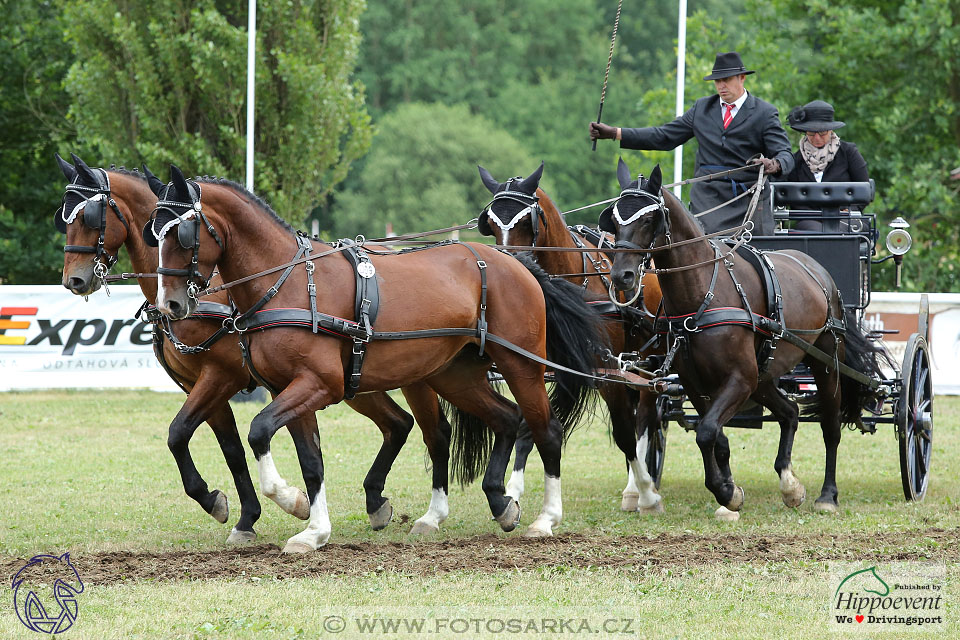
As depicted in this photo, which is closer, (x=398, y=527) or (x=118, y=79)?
(x=398, y=527)

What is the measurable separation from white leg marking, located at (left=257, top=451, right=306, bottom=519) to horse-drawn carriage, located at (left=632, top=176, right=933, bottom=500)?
273 centimetres

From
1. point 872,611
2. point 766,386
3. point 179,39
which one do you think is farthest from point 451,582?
point 179,39

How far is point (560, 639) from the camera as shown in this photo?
4465 millimetres

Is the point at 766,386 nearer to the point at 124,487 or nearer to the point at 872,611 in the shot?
the point at 872,611

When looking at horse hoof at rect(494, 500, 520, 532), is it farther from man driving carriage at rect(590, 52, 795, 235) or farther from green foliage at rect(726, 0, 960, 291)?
green foliage at rect(726, 0, 960, 291)

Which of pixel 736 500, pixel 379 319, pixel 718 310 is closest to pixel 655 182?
pixel 718 310

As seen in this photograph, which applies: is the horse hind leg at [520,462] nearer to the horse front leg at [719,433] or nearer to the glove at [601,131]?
the horse front leg at [719,433]

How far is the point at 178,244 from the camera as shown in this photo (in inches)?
228

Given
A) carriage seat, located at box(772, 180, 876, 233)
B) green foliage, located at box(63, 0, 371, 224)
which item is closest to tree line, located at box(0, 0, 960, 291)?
green foliage, located at box(63, 0, 371, 224)

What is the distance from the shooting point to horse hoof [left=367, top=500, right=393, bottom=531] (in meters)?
7.22

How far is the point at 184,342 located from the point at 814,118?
510 centimetres

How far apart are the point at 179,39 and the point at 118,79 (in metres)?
1.30

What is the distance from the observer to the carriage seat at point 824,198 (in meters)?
8.17

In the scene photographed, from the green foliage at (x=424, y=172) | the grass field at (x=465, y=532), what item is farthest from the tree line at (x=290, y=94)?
the green foliage at (x=424, y=172)
